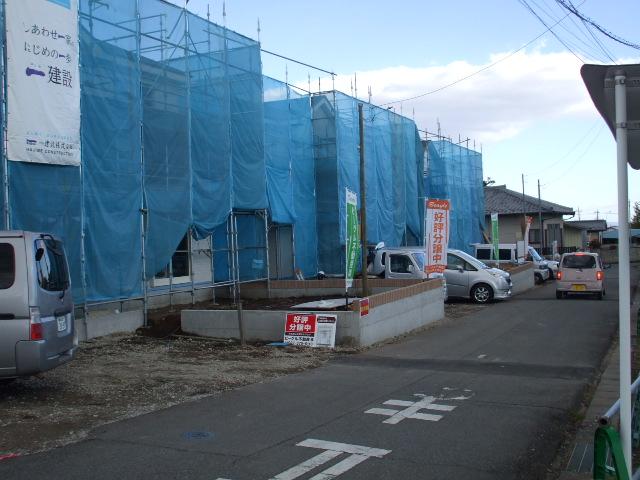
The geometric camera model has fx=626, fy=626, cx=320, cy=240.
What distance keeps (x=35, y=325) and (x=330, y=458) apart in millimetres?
3790

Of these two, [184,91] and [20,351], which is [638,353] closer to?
[20,351]

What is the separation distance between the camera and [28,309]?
23.2ft

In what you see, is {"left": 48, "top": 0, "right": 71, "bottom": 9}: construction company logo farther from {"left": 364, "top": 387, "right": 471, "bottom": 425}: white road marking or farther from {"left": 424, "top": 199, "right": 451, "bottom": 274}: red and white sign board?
{"left": 424, "top": 199, "right": 451, "bottom": 274}: red and white sign board

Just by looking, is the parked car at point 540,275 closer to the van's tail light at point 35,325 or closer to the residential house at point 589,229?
the residential house at point 589,229

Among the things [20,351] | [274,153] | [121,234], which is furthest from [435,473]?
[274,153]

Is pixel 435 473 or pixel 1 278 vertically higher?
pixel 1 278

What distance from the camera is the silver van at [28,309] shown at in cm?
700

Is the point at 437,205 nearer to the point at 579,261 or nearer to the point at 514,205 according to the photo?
the point at 579,261

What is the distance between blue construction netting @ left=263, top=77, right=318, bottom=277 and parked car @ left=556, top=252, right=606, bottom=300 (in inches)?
346

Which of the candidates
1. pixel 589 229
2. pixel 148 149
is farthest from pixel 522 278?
pixel 589 229

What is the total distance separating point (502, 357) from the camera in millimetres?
11094

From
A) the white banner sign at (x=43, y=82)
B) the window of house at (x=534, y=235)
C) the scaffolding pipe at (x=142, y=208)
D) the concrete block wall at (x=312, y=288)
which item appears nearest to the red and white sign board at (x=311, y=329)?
the scaffolding pipe at (x=142, y=208)

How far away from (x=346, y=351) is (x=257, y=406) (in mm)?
4117

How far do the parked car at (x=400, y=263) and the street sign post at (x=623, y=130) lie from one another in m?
16.4
